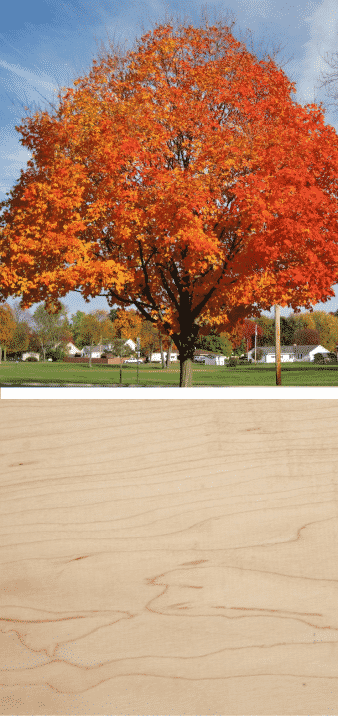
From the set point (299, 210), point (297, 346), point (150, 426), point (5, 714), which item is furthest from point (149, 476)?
point (297, 346)

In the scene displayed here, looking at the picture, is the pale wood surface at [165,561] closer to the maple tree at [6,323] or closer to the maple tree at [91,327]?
the maple tree at [6,323]

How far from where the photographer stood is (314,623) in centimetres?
115

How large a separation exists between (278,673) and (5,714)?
59 cm

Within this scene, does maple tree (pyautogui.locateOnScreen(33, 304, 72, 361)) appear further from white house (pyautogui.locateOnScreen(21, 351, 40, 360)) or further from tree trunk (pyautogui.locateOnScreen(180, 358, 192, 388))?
tree trunk (pyautogui.locateOnScreen(180, 358, 192, 388))

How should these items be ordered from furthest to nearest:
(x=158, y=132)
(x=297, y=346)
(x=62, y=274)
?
(x=297, y=346)
(x=158, y=132)
(x=62, y=274)

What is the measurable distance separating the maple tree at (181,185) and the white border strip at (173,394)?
1221cm

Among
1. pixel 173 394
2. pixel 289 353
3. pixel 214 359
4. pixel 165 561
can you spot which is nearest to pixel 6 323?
pixel 173 394

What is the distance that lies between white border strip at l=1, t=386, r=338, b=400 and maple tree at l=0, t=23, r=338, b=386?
1221 cm

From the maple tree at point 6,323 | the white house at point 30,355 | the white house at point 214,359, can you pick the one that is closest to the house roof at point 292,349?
the white house at point 214,359

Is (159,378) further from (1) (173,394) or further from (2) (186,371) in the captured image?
(1) (173,394)

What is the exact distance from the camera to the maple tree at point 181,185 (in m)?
13.5

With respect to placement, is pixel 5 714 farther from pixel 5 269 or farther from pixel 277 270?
pixel 277 270

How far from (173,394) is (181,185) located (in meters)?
13.1

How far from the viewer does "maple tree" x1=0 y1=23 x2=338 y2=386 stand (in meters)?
13.5
